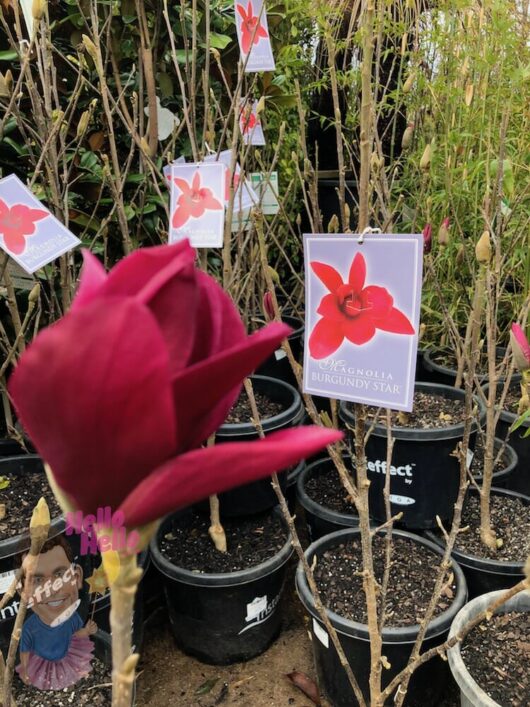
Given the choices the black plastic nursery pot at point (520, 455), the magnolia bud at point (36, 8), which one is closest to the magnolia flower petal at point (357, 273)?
the magnolia bud at point (36, 8)

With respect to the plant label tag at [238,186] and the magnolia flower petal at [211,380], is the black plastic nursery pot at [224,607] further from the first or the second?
the magnolia flower petal at [211,380]

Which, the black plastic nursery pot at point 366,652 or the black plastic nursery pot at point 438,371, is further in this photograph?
the black plastic nursery pot at point 438,371

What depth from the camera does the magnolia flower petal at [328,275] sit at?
2.45 ft

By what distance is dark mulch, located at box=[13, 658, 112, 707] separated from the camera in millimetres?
1030

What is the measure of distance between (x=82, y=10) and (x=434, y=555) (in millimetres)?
1588

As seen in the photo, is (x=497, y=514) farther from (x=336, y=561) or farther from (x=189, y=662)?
(x=189, y=662)

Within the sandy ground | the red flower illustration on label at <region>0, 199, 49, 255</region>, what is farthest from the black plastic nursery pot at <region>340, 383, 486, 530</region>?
the red flower illustration on label at <region>0, 199, 49, 255</region>

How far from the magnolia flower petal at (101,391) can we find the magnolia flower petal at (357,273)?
19.6 inches

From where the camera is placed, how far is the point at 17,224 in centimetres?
105

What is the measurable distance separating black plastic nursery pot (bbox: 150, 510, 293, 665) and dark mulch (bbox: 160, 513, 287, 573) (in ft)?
0.11

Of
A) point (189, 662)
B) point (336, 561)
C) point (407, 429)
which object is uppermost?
point (407, 429)

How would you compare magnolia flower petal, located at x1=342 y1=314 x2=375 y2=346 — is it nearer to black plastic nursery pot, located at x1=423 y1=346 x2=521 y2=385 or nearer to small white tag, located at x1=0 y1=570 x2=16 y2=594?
small white tag, located at x1=0 y1=570 x2=16 y2=594

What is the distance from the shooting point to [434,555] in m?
1.30

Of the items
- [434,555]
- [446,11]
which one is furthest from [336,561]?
[446,11]
